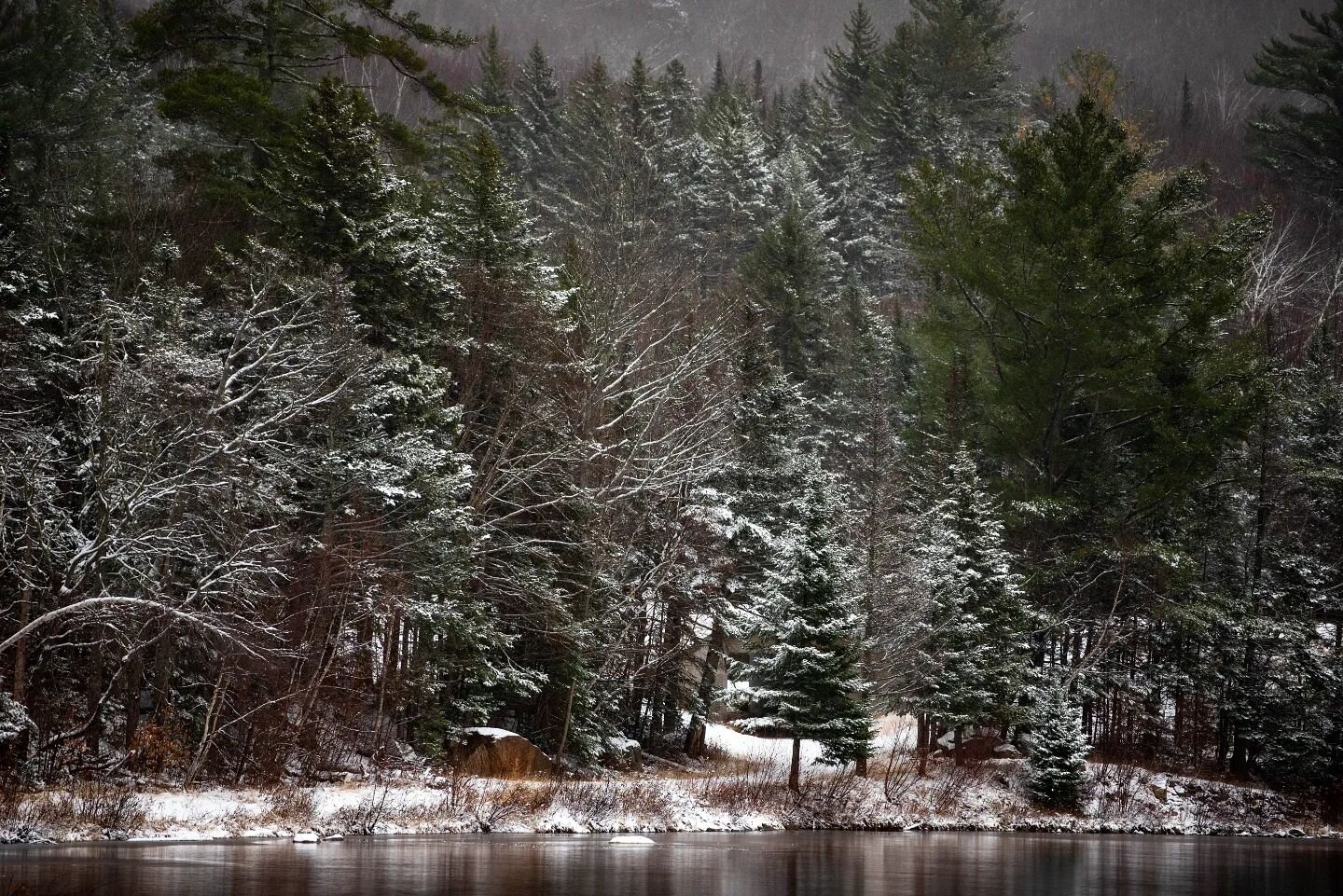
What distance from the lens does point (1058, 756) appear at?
1230 inches

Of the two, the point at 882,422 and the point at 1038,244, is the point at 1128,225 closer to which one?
the point at 1038,244

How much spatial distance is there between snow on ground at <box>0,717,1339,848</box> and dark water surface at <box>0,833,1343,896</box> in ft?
3.36

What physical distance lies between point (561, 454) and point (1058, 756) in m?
14.9

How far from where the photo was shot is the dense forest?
72.7ft

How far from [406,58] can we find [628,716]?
19.2m

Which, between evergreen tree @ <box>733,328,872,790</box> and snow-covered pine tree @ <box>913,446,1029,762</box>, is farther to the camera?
snow-covered pine tree @ <box>913,446,1029,762</box>

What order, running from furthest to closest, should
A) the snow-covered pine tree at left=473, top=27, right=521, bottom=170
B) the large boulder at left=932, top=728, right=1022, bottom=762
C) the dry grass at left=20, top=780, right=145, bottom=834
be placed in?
the snow-covered pine tree at left=473, top=27, right=521, bottom=170 < the large boulder at left=932, top=728, right=1022, bottom=762 < the dry grass at left=20, top=780, right=145, bottom=834

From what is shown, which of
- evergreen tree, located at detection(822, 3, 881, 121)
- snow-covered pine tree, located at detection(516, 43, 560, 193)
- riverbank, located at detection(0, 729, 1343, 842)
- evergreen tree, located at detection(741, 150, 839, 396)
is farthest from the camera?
evergreen tree, located at detection(822, 3, 881, 121)

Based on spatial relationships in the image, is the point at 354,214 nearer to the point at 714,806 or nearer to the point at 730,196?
the point at 714,806

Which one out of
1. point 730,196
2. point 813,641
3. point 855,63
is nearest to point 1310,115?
point 855,63

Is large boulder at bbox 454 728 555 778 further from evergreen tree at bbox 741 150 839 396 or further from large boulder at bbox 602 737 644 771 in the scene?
evergreen tree at bbox 741 150 839 396

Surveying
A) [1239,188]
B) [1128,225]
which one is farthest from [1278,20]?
[1128,225]

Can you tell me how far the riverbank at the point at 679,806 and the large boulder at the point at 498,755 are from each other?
1110 millimetres

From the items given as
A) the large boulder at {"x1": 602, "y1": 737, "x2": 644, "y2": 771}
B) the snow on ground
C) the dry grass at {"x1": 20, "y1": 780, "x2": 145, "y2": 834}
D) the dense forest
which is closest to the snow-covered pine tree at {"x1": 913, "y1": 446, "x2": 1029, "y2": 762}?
the dense forest
